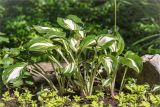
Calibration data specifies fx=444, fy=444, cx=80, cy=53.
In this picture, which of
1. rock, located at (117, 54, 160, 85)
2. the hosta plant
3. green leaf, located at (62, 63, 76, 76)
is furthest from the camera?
rock, located at (117, 54, 160, 85)

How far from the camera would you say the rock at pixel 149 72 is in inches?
141

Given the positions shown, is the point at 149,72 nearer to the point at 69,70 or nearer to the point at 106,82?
the point at 106,82

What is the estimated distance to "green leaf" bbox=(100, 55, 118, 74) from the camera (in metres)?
3.26

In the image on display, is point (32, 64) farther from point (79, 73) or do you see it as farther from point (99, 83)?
point (99, 83)

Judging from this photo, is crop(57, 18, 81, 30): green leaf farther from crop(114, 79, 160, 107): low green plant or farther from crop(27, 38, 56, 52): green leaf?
crop(114, 79, 160, 107): low green plant

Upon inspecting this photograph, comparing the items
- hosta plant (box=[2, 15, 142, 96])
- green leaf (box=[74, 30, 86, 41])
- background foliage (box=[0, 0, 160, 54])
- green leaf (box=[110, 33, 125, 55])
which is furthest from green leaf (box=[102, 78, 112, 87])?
background foliage (box=[0, 0, 160, 54])

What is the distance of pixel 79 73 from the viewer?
341 cm

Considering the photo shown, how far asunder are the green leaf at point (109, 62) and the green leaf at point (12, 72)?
61 cm

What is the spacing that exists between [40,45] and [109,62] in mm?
524

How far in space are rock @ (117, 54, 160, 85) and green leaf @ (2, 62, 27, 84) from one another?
0.91 metres

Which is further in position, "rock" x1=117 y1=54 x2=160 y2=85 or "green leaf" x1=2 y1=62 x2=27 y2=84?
"rock" x1=117 y1=54 x2=160 y2=85

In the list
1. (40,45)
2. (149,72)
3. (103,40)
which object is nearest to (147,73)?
(149,72)

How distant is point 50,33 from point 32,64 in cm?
31

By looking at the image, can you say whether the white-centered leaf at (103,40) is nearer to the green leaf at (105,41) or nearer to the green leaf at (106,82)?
the green leaf at (105,41)
